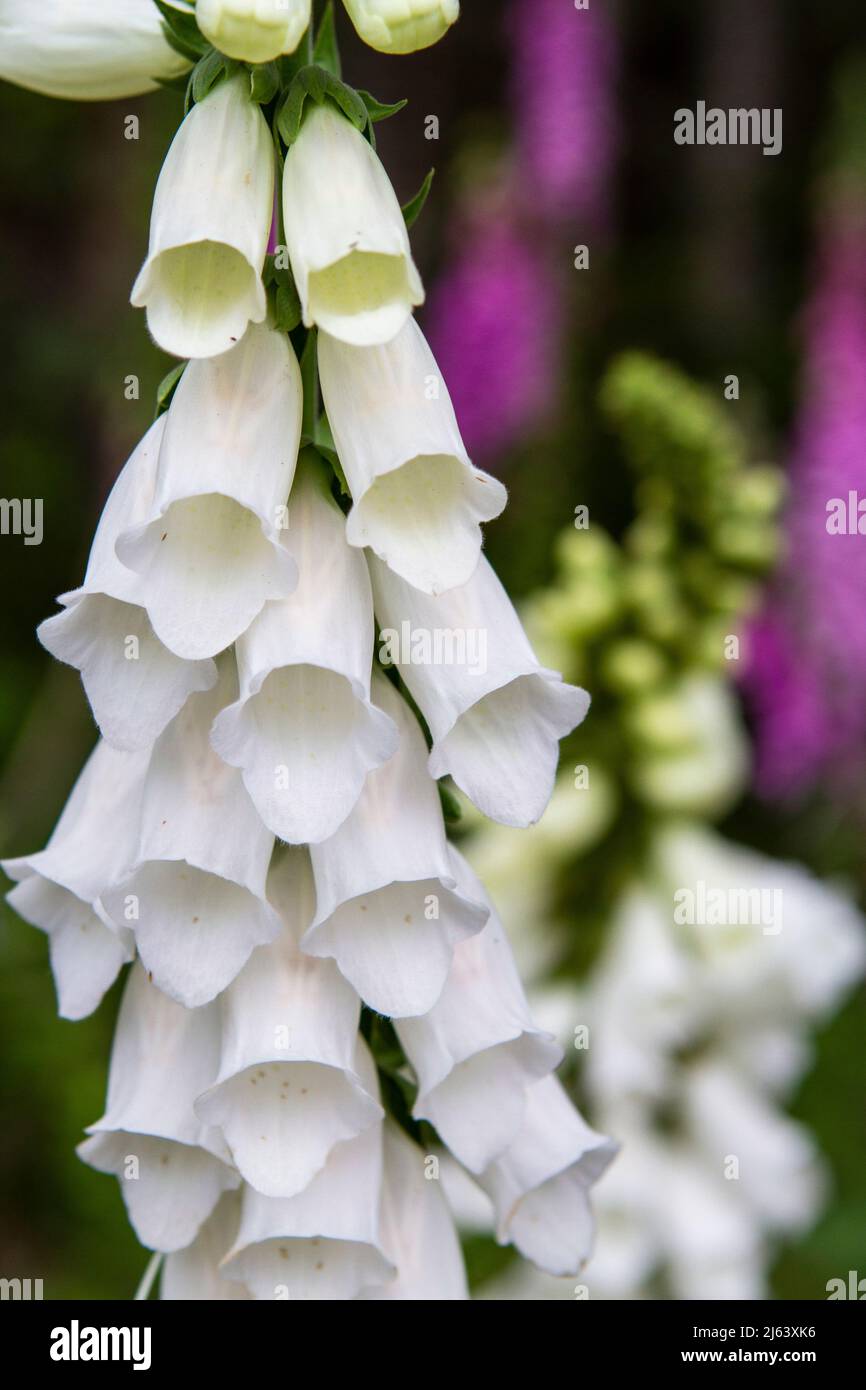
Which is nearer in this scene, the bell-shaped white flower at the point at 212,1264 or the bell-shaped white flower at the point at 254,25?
the bell-shaped white flower at the point at 254,25

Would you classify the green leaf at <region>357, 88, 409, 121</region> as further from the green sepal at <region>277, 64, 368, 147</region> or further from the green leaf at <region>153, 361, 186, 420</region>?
the green leaf at <region>153, 361, 186, 420</region>

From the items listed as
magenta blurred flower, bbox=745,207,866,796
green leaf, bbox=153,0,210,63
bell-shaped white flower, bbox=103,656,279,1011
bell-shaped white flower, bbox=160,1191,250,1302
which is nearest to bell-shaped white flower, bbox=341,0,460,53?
green leaf, bbox=153,0,210,63

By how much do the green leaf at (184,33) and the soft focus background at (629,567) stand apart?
778 mm

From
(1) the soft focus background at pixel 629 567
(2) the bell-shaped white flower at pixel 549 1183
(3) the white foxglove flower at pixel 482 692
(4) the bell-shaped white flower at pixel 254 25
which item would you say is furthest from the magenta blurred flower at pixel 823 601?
(4) the bell-shaped white flower at pixel 254 25

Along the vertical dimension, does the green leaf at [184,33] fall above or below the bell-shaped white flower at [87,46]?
below

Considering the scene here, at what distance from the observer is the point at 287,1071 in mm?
977

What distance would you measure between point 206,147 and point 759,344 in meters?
3.61

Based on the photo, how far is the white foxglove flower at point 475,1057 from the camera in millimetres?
990

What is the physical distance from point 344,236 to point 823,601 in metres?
1.98

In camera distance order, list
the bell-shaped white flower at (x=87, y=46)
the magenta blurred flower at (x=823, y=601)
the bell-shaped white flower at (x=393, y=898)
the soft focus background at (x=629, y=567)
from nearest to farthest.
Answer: the bell-shaped white flower at (x=393, y=898)
the bell-shaped white flower at (x=87, y=46)
the soft focus background at (x=629, y=567)
the magenta blurred flower at (x=823, y=601)

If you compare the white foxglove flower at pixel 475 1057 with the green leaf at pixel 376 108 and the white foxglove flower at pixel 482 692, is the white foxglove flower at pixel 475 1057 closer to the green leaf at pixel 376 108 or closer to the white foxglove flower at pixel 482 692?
the white foxglove flower at pixel 482 692

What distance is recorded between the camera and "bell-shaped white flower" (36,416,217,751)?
90 cm

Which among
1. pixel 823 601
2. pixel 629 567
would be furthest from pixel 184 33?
pixel 823 601
